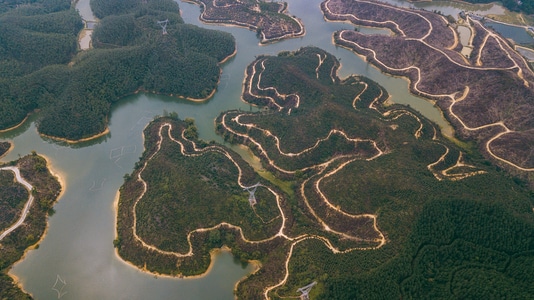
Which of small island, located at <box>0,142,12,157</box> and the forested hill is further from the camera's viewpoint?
the forested hill

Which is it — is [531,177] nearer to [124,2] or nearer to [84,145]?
[84,145]

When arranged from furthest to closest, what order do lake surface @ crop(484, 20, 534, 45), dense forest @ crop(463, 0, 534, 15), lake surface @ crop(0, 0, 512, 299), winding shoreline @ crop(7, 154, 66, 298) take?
dense forest @ crop(463, 0, 534, 15), lake surface @ crop(484, 20, 534, 45), winding shoreline @ crop(7, 154, 66, 298), lake surface @ crop(0, 0, 512, 299)

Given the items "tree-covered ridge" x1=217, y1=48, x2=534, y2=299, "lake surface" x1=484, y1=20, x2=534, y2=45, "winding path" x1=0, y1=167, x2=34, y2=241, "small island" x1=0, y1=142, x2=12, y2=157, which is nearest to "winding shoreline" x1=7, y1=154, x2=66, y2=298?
"winding path" x1=0, y1=167, x2=34, y2=241

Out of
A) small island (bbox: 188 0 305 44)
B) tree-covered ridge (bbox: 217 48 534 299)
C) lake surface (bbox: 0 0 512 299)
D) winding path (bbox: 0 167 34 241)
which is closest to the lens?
tree-covered ridge (bbox: 217 48 534 299)

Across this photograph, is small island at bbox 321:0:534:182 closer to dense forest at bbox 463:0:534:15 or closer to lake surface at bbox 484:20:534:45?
lake surface at bbox 484:20:534:45

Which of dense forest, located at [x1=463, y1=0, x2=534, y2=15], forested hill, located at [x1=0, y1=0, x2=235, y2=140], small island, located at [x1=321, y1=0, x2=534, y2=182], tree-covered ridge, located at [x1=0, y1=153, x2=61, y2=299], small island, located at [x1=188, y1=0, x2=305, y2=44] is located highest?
dense forest, located at [x1=463, y1=0, x2=534, y2=15]

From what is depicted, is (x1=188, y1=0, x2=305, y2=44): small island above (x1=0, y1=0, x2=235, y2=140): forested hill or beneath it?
above

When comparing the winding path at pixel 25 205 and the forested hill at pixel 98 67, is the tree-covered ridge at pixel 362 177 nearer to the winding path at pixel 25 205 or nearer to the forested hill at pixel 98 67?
the forested hill at pixel 98 67
